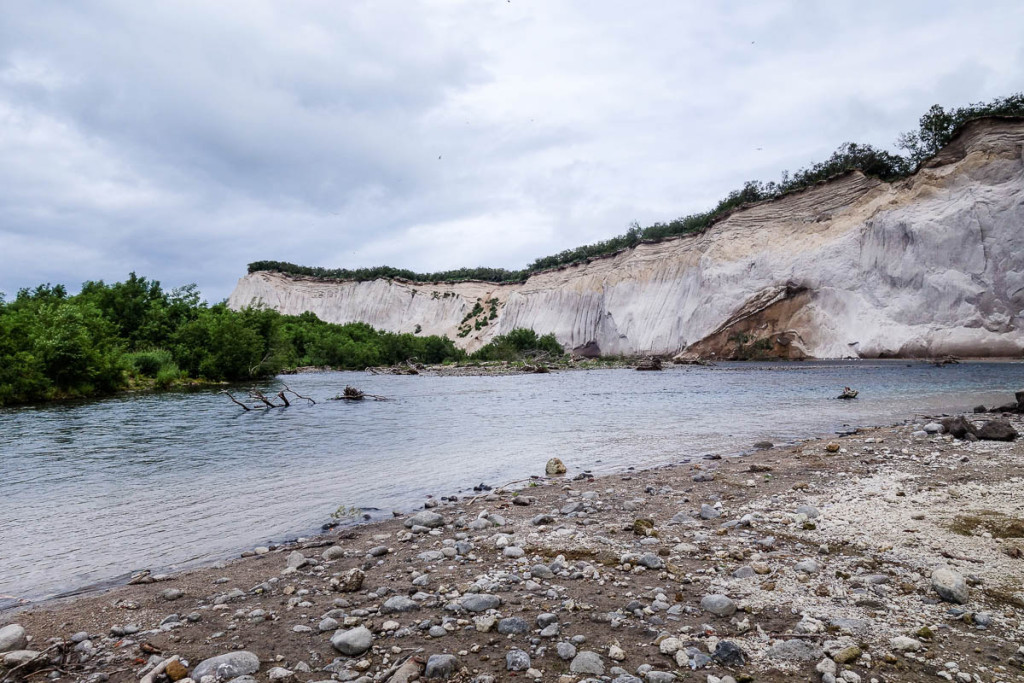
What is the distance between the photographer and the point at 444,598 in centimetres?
413

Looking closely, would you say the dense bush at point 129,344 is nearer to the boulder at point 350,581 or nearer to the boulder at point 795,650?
the boulder at point 350,581

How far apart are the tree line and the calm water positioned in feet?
11.1

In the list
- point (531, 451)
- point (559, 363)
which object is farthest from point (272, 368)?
point (531, 451)

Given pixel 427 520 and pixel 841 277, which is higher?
pixel 841 277

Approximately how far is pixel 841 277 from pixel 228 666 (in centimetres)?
4672

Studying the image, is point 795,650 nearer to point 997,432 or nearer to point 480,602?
point 480,602

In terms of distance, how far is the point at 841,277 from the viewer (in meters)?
40.5

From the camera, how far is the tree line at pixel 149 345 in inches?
900

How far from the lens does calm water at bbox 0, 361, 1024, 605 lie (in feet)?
20.8

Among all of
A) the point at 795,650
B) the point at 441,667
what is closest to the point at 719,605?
the point at 795,650

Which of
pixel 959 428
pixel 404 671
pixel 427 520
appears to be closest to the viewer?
pixel 404 671

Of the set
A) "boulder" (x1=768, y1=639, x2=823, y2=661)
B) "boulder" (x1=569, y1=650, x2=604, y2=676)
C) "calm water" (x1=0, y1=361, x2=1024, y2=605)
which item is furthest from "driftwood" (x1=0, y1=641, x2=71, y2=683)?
→ "boulder" (x1=768, y1=639, x2=823, y2=661)

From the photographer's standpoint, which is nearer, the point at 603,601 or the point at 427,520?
the point at 603,601

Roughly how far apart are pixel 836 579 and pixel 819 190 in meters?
50.0
